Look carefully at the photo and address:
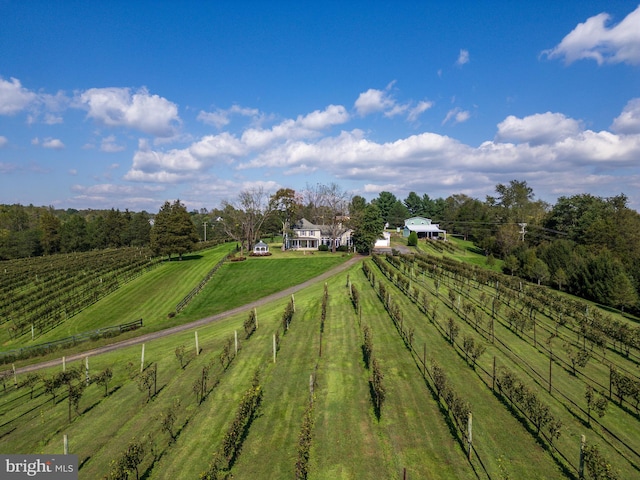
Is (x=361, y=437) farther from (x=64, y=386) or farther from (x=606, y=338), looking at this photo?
(x=606, y=338)

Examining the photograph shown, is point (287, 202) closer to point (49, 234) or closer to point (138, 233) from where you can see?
point (138, 233)

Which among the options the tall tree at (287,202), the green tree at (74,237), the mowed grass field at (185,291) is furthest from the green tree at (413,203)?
the green tree at (74,237)

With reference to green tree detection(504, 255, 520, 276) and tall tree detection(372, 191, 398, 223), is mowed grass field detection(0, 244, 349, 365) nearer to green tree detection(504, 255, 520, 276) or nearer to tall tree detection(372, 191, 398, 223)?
green tree detection(504, 255, 520, 276)

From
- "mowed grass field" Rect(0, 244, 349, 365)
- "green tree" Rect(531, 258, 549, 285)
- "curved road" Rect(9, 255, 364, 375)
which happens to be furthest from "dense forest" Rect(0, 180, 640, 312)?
"curved road" Rect(9, 255, 364, 375)

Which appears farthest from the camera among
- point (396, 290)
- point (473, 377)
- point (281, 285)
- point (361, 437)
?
point (281, 285)

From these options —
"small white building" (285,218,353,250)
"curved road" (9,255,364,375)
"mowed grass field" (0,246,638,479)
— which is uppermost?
"small white building" (285,218,353,250)

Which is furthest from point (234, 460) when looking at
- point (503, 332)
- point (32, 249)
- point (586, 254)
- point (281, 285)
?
point (32, 249)

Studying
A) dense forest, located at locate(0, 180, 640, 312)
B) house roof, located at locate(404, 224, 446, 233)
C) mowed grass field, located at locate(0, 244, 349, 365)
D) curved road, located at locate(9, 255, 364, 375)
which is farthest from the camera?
house roof, located at locate(404, 224, 446, 233)
